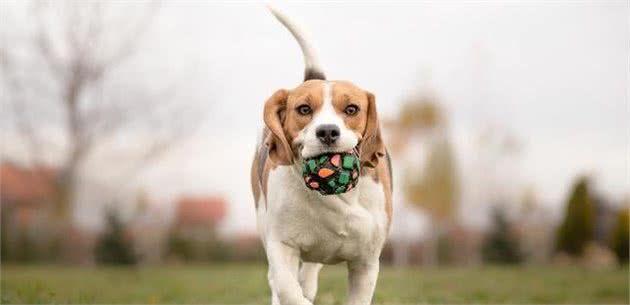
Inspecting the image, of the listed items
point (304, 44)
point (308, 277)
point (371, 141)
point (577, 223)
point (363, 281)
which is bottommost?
point (577, 223)

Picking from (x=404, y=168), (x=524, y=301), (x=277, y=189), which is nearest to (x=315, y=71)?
(x=277, y=189)

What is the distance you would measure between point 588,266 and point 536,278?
4.93 metres

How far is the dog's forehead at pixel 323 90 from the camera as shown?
498cm

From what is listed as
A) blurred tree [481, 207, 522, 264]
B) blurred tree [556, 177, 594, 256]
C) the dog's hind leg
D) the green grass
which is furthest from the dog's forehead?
Result: blurred tree [481, 207, 522, 264]

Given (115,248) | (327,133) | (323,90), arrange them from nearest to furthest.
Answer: (327,133)
(323,90)
(115,248)

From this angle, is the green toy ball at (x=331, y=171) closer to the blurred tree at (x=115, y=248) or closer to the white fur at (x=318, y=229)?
the white fur at (x=318, y=229)

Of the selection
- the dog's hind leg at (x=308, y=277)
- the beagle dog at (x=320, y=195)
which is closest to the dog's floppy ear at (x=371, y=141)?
the beagle dog at (x=320, y=195)

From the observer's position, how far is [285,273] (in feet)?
17.6

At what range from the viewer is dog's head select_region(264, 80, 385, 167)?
4.81m

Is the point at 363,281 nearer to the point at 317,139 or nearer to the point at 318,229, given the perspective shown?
the point at 318,229

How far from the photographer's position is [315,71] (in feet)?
21.9

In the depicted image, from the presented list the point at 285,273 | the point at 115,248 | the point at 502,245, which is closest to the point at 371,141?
the point at 285,273

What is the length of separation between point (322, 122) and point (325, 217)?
0.91 m

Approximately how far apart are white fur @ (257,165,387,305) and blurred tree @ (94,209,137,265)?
44.6 ft
